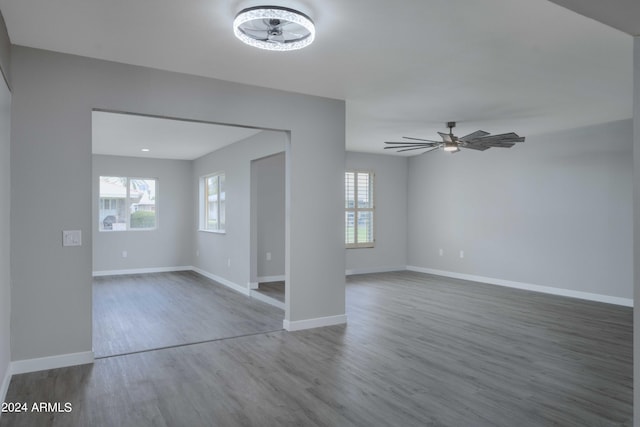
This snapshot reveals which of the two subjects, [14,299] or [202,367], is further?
[202,367]

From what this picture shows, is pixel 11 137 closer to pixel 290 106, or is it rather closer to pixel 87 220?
pixel 87 220

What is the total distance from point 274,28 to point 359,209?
621cm

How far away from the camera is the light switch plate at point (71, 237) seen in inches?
132

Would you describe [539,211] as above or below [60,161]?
below

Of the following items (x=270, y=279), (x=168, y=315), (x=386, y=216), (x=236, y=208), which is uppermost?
(x=236, y=208)

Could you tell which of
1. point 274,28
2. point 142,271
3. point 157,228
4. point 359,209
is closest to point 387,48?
point 274,28

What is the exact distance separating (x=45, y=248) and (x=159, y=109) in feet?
4.71

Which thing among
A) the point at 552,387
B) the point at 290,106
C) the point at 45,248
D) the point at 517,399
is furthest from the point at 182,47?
the point at 552,387

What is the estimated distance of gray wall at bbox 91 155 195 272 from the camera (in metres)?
8.45

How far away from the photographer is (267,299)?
5.96 meters

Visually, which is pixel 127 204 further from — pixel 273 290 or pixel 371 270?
pixel 371 270

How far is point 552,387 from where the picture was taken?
9.94 ft

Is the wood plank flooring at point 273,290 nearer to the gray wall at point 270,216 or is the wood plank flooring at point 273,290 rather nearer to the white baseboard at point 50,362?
the gray wall at point 270,216

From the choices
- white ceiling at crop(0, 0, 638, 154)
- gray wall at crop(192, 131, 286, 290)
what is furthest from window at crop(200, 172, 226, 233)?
white ceiling at crop(0, 0, 638, 154)
